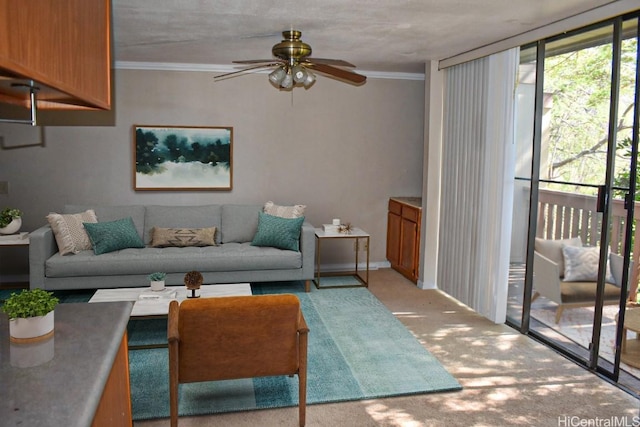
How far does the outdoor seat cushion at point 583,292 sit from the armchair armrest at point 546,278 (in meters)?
0.07

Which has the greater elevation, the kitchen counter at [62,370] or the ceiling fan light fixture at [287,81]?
the ceiling fan light fixture at [287,81]

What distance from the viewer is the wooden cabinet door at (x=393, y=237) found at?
6.25 m

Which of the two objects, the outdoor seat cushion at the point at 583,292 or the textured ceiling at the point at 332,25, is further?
the outdoor seat cushion at the point at 583,292

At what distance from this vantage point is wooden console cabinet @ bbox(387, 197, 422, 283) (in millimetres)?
5805

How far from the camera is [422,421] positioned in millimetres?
2990

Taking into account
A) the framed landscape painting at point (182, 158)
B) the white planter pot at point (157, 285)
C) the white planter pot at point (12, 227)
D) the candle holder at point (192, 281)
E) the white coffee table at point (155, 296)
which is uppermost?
the framed landscape painting at point (182, 158)

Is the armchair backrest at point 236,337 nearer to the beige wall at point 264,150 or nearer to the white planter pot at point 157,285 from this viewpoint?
the white planter pot at point 157,285

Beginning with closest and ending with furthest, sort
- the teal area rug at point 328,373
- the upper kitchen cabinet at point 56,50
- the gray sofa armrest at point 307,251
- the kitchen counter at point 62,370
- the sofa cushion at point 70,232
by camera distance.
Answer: the upper kitchen cabinet at point 56,50 → the kitchen counter at point 62,370 → the teal area rug at point 328,373 → the sofa cushion at point 70,232 → the gray sofa armrest at point 307,251

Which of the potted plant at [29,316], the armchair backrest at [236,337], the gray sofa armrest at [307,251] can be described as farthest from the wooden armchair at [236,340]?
the gray sofa armrest at [307,251]

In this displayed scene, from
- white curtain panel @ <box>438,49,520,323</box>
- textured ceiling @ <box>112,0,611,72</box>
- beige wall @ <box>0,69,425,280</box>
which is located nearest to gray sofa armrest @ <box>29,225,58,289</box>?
beige wall @ <box>0,69,425,280</box>

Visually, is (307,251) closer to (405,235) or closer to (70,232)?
(405,235)

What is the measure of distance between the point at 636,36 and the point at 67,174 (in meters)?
5.23

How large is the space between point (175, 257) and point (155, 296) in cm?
99

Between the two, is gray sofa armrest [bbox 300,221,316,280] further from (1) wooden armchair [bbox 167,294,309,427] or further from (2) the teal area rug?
(1) wooden armchair [bbox 167,294,309,427]
